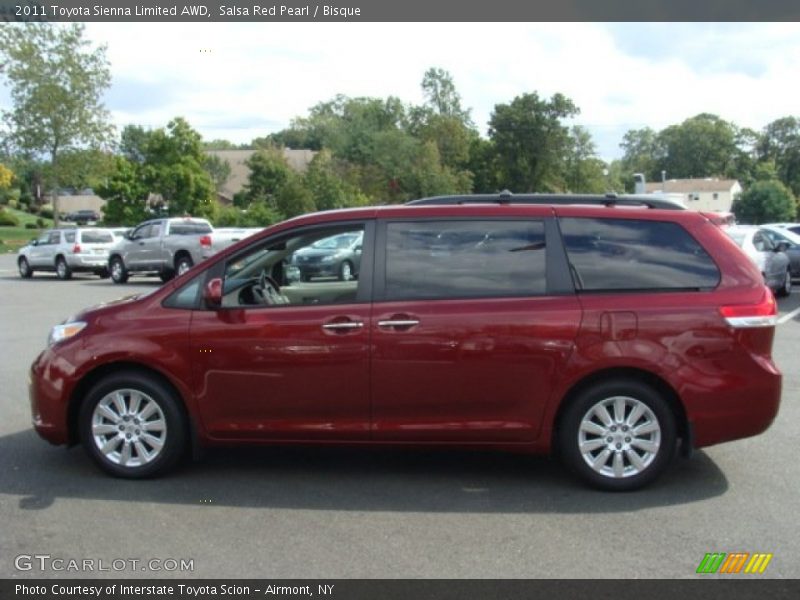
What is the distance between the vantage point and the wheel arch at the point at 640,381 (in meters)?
5.71

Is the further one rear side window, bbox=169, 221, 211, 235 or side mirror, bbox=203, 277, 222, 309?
rear side window, bbox=169, 221, 211, 235

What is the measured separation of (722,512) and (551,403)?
119 centimetres

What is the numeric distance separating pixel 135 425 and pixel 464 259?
2.43 meters

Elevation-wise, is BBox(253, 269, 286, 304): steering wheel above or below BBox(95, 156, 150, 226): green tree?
below

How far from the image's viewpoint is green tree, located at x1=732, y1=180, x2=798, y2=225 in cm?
7650

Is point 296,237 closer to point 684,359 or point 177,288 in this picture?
point 177,288

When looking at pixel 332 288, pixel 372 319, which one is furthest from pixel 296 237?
pixel 372 319

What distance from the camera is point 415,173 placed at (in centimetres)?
6156

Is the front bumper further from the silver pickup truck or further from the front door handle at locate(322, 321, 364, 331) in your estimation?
the silver pickup truck

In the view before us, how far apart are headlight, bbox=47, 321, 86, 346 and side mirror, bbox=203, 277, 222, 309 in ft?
2.90

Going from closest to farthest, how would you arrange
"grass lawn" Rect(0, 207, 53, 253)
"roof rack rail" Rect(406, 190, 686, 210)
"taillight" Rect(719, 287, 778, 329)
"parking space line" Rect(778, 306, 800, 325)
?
"taillight" Rect(719, 287, 778, 329) < "roof rack rail" Rect(406, 190, 686, 210) < "parking space line" Rect(778, 306, 800, 325) < "grass lawn" Rect(0, 207, 53, 253)

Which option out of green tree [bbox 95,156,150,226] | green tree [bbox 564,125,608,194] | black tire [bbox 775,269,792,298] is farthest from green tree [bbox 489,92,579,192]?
black tire [bbox 775,269,792,298]

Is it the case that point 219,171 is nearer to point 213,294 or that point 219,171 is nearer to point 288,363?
point 213,294
